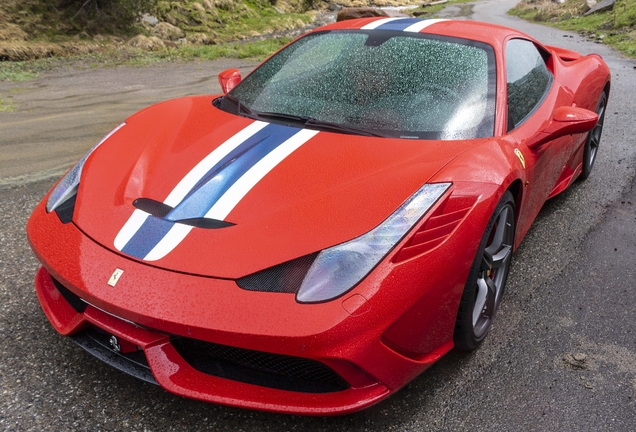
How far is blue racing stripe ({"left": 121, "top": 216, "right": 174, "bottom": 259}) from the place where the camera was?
1.78 m

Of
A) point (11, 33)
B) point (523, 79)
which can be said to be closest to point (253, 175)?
point (523, 79)

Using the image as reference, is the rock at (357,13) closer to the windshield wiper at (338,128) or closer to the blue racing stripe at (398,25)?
the blue racing stripe at (398,25)

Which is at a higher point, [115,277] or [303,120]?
[303,120]

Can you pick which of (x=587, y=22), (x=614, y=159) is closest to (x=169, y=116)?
(x=614, y=159)

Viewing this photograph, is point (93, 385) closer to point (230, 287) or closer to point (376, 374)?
point (230, 287)

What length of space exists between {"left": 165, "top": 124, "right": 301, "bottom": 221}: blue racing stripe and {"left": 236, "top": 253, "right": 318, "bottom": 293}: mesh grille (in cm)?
35

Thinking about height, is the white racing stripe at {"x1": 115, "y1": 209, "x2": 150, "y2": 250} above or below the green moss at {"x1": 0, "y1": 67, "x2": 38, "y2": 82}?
above

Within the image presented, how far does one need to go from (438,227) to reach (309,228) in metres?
0.42

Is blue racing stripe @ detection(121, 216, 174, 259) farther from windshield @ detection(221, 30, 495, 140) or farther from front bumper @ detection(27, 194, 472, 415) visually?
windshield @ detection(221, 30, 495, 140)

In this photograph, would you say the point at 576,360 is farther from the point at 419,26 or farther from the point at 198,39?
the point at 198,39

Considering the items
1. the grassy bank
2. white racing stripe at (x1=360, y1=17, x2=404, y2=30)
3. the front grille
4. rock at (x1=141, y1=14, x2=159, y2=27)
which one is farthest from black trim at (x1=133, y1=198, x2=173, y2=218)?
rock at (x1=141, y1=14, x2=159, y2=27)

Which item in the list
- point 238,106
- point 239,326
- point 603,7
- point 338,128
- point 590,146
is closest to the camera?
point 239,326

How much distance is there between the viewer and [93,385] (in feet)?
6.48

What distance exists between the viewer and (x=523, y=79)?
2924 millimetres
